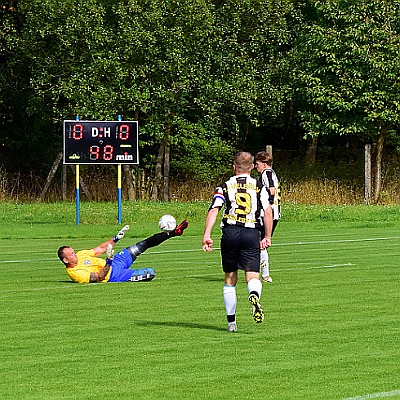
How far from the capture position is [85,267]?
18.9m

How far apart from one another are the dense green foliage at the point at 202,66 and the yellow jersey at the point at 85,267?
28.9m

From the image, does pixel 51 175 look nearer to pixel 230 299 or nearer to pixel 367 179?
pixel 367 179

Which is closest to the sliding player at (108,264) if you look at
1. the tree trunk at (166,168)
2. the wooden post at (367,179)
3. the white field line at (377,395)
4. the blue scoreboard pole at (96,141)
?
the white field line at (377,395)

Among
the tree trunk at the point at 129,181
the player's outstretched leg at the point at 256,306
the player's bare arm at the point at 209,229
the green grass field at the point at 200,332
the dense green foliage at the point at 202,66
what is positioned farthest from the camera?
the tree trunk at the point at 129,181

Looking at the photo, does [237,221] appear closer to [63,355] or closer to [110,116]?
[63,355]

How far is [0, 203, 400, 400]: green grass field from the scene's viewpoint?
376 inches

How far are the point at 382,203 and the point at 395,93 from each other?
469 centimetres

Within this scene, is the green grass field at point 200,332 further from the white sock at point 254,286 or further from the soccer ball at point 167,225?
the soccer ball at point 167,225

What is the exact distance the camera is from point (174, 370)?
33.7ft

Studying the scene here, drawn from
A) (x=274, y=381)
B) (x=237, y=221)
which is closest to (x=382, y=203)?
(x=237, y=221)

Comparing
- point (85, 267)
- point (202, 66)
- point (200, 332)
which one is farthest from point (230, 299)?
point (202, 66)

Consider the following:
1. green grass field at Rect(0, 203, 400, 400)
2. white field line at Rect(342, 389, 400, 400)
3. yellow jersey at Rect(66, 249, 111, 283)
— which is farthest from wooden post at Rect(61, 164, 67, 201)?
white field line at Rect(342, 389, 400, 400)

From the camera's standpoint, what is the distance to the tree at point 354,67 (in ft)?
161


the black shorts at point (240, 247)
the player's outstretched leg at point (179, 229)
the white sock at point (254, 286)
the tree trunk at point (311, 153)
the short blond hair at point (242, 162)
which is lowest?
the white sock at point (254, 286)
